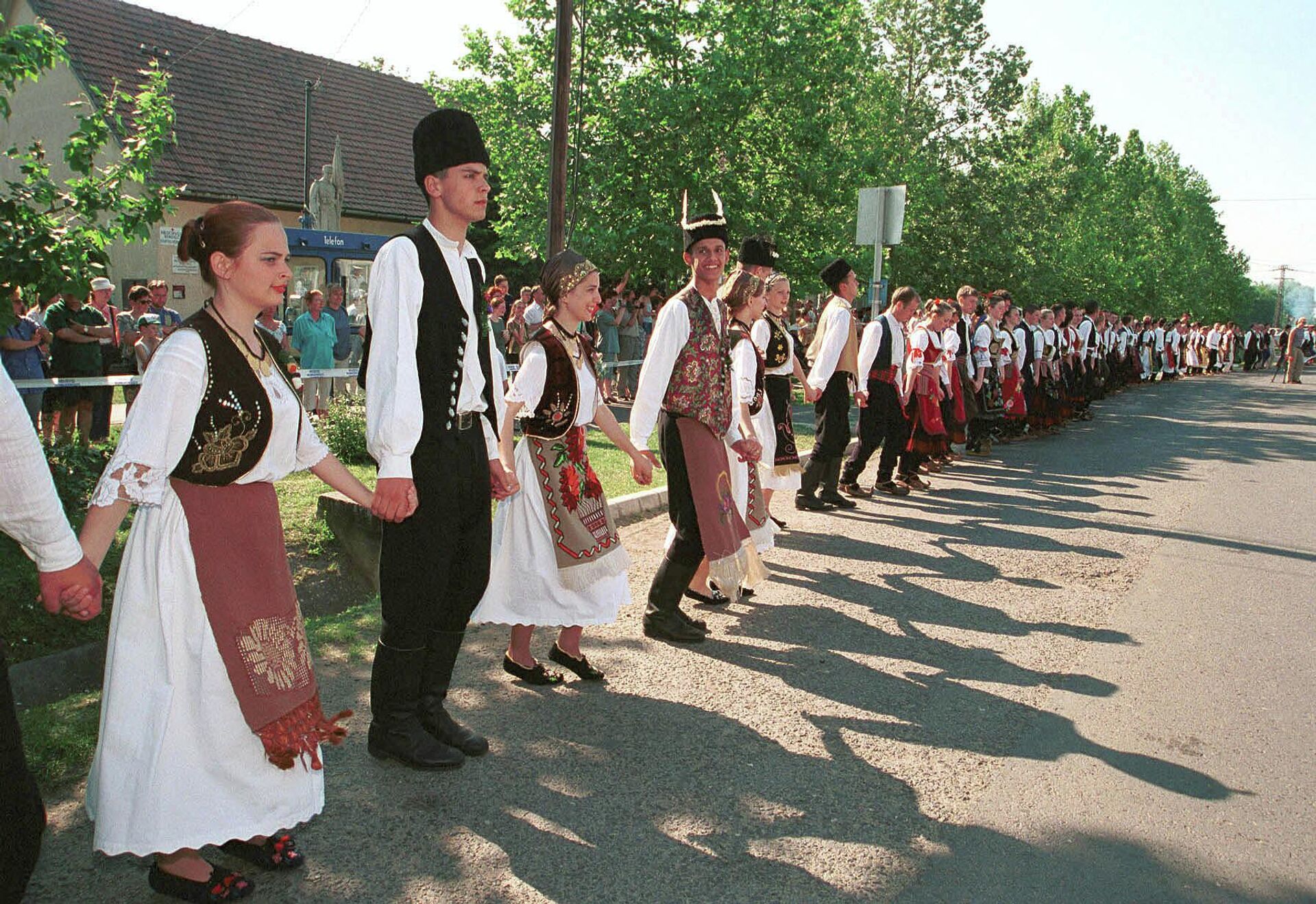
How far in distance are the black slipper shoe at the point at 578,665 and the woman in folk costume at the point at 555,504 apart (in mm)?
114

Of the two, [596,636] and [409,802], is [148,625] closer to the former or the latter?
[409,802]

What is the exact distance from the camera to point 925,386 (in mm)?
10766

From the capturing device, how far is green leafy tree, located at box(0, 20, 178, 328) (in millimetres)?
5898

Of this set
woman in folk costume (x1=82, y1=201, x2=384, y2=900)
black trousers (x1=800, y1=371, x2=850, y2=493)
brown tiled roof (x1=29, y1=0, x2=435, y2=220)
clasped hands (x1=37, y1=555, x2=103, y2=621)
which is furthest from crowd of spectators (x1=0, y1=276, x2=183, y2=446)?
brown tiled roof (x1=29, y1=0, x2=435, y2=220)

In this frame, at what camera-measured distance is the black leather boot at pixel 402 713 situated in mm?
3717

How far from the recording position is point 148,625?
271 cm

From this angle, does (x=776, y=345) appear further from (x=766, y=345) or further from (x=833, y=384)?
(x=833, y=384)

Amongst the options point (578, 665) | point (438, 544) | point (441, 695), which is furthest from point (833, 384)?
point (438, 544)

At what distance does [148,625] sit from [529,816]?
1379mm

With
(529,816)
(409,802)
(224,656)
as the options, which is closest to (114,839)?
(224,656)

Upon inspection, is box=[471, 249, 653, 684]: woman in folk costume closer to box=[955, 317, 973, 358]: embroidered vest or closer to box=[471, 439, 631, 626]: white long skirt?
box=[471, 439, 631, 626]: white long skirt

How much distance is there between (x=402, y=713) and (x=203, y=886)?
1.01 m

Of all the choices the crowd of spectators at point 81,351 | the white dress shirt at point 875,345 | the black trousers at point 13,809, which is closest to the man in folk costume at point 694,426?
the black trousers at point 13,809

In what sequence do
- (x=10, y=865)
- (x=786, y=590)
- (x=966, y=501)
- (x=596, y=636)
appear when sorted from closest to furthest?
1. (x=10, y=865)
2. (x=596, y=636)
3. (x=786, y=590)
4. (x=966, y=501)
